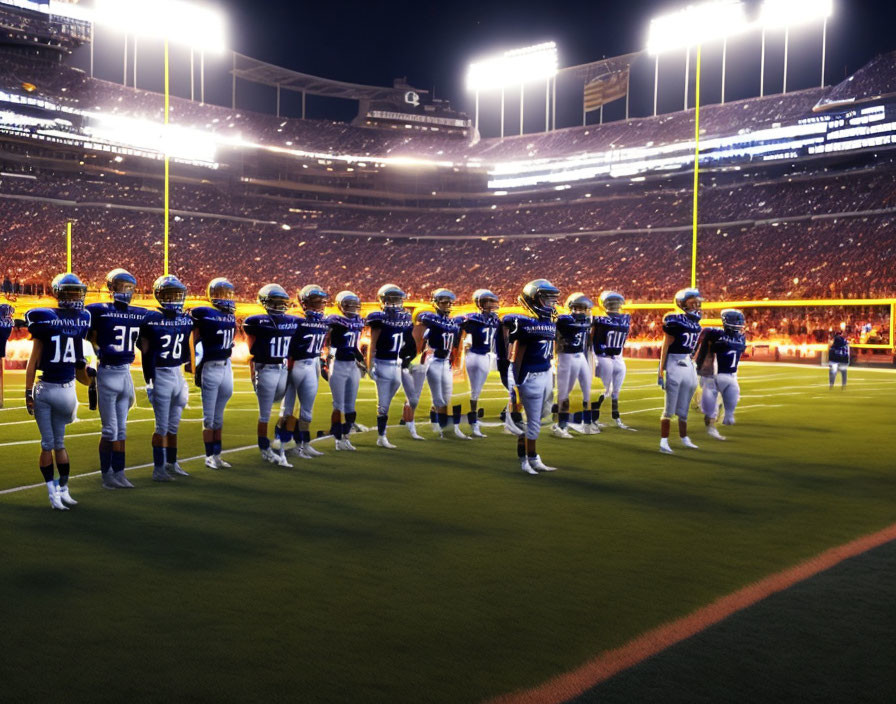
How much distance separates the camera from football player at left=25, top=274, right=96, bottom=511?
657cm

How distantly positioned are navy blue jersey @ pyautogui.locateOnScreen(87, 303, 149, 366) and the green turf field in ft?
4.05

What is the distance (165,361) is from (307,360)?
1.91 m

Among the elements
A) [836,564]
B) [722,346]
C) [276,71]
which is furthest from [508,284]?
[836,564]

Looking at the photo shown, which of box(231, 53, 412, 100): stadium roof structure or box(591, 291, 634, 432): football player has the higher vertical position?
box(231, 53, 412, 100): stadium roof structure

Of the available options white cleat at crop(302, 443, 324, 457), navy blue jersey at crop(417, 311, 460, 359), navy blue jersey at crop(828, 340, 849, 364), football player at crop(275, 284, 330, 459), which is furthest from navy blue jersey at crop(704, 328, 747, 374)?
navy blue jersey at crop(828, 340, 849, 364)

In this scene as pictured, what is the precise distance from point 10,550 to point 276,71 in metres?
51.4

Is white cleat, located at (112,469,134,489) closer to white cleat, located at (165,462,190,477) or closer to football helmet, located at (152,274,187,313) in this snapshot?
white cleat, located at (165,462,190,477)

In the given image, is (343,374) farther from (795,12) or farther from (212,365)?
(795,12)

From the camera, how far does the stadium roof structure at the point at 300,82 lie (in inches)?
2048

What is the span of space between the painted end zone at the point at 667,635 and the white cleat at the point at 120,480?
208 inches

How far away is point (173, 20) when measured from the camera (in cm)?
4488

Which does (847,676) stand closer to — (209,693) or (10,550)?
(209,693)

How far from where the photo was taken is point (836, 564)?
527 cm

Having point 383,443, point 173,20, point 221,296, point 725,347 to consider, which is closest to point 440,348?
point 383,443
